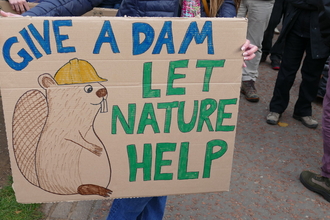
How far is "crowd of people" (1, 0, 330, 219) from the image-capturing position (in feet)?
5.81

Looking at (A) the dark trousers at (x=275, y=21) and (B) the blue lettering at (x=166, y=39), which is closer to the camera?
(B) the blue lettering at (x=166, y=39)

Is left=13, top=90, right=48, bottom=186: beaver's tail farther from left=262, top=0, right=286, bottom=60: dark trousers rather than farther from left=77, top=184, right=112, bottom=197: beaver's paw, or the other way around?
left=262, top=0, right=286, bottom=60: dark trousers

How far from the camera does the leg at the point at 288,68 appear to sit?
372 cm

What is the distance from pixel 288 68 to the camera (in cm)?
383

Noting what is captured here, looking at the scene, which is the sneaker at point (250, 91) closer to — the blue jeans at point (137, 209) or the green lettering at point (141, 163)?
the blue jeans at point (137, 209)

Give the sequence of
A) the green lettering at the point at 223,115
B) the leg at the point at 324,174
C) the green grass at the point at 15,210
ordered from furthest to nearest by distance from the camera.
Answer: the leg at the point at 324,174, the green grass at the point at 15,210, the green lettering at the point at 223,115

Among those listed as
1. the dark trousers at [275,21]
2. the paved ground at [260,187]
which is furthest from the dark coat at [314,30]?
the dark trousers at [275,21]

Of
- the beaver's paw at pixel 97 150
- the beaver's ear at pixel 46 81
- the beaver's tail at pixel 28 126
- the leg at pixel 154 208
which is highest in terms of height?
the beaver's ear at pixel 46 81

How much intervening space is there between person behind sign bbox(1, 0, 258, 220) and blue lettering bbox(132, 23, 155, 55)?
0.97 ft

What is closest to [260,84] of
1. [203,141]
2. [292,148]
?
[292,148]

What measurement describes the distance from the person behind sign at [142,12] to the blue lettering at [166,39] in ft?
0.93

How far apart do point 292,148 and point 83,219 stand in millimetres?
2102

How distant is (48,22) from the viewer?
1416 mm

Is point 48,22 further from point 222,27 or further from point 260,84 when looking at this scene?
point 260,84
